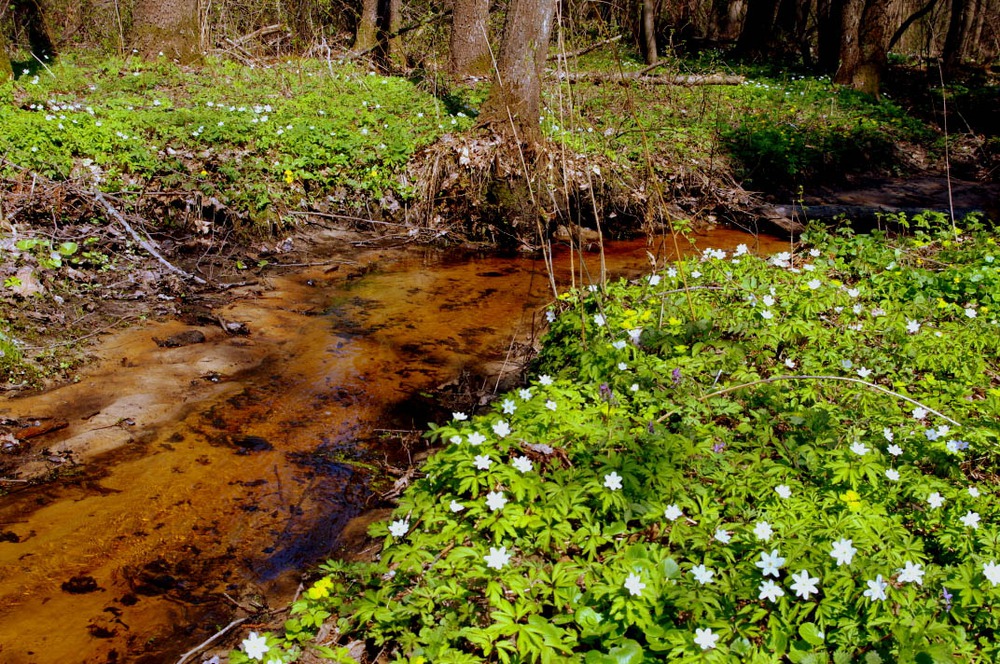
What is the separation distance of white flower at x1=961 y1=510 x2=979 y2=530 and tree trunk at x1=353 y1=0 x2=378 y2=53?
45.9ft

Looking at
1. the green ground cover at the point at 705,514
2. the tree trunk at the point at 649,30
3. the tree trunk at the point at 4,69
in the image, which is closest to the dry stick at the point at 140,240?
the green ground cover at the point at 705,514

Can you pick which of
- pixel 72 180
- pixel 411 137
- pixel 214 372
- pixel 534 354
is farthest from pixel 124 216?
pixel 534 354

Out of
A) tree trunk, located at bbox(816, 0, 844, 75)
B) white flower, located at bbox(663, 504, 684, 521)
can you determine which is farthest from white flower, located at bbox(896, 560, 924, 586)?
tree trunk, located at bbox(816, 0, 844, 75)

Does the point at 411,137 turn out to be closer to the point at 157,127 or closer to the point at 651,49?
the point at 157,127

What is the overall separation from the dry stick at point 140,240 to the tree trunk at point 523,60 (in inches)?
152

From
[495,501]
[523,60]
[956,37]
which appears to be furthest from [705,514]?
[956,37]

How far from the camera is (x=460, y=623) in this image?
86.4 inches

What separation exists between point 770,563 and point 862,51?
15112mm

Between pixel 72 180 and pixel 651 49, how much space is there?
12.6 metres

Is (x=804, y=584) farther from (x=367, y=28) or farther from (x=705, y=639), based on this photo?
(x=367, y=28)

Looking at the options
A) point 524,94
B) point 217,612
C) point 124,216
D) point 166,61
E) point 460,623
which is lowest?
point 217,612

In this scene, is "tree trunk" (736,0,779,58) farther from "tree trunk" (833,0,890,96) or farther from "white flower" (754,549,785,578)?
"white flower" (754,549,785,578)

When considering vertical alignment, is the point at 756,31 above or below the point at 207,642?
above

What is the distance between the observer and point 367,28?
14.4 m
